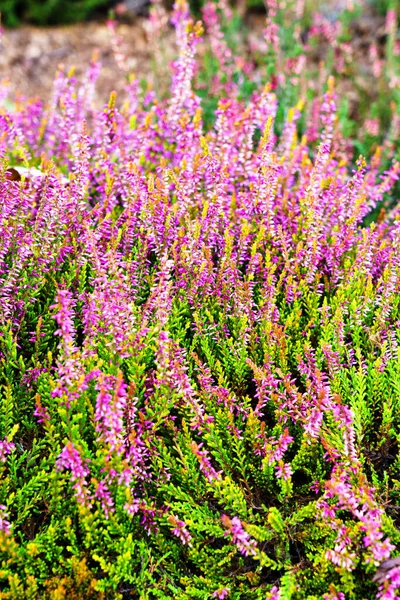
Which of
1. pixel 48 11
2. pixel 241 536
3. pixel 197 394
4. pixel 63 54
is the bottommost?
pixel 241 536

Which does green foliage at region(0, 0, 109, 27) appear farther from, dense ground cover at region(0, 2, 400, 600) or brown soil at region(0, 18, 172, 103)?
dense ground cover at region(0, 2, 400, 600)

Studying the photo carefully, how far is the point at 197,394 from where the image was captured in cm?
205

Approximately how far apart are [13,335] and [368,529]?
4.46 feet

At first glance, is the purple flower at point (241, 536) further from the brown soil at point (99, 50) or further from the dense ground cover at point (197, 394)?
the brown soil at point (99, 50)

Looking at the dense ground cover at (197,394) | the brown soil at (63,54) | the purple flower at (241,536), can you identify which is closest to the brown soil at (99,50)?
the brown soil at (63,54)

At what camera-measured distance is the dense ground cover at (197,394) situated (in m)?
1.87

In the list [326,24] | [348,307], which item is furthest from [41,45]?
[348,307]

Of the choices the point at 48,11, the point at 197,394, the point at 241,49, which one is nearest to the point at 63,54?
the point at 48,11

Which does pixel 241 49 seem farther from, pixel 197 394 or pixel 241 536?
pixel 241 536

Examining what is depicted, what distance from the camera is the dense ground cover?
187 centimetres

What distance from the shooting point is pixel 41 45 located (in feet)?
21.9

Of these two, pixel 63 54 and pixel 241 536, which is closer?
pixel 241 536

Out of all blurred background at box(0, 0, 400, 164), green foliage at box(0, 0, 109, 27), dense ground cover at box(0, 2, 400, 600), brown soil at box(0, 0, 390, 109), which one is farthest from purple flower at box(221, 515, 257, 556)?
green foliage at box(0, 0, 109, 27)

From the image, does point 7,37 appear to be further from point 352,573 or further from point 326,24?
point 352,573
